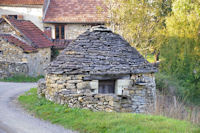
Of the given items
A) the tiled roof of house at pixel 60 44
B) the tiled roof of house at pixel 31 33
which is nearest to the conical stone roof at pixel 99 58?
the tiled roof of house at pixel 31 33

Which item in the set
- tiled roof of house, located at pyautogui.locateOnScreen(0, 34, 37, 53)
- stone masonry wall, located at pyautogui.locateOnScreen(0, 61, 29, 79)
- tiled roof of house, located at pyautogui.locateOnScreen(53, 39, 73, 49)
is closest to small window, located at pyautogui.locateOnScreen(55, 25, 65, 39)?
tiled roof of house, located at pyautogui.locateOnScreen(53, 39, 73, 49)

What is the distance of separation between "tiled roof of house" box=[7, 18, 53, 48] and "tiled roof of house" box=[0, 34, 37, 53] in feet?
1.55

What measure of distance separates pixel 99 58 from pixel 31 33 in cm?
1018

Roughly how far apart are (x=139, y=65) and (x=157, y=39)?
784cm

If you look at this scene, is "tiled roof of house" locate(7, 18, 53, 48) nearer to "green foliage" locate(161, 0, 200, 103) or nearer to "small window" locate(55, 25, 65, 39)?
"small window" locate(55, 25, 65, 39)

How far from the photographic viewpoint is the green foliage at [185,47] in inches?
580

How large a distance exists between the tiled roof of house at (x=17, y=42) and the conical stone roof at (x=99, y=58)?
290 inches

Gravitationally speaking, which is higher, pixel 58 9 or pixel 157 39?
pixel 58 9

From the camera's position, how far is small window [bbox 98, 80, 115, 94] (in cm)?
1042

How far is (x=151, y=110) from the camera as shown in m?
8.53

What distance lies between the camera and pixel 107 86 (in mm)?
10539

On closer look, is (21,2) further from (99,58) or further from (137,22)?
(99,58)

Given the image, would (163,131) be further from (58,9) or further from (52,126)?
(58,9)

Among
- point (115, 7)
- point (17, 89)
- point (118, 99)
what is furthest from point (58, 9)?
point (118, 99)
